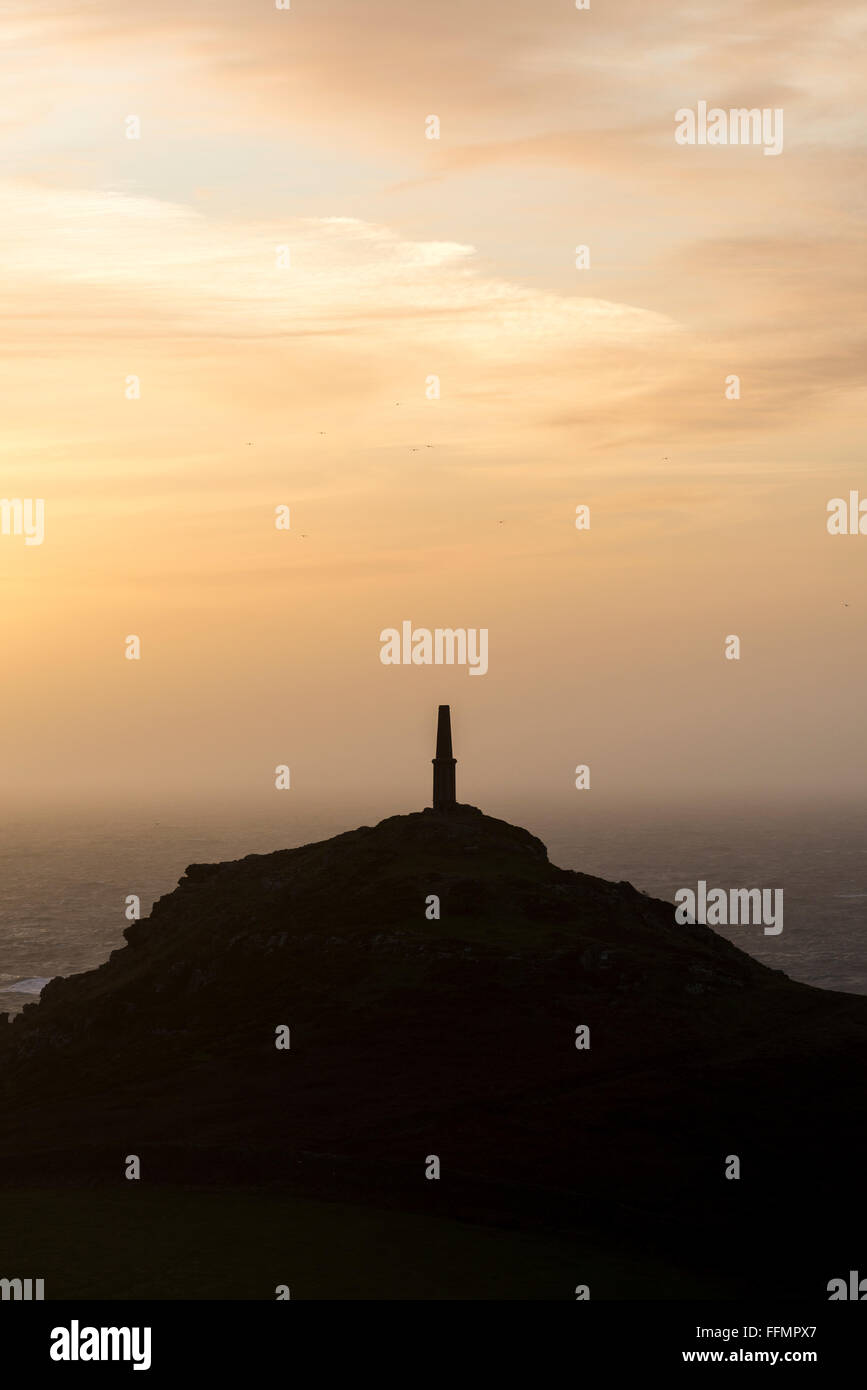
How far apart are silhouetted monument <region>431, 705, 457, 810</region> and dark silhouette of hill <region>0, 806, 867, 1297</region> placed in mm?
1770

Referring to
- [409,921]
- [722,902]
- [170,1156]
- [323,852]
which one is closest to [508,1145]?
[170,1156]

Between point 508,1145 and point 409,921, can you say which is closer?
point 508,1145

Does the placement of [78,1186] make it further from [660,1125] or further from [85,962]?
[85,962]

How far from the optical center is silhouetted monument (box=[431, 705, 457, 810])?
240 feet

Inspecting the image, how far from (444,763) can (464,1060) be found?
24.6m

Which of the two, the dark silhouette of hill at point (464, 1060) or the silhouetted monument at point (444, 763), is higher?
the silhouetted monument at point (444, 763)

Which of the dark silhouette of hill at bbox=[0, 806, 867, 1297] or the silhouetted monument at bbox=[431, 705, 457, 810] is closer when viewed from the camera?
the dark silhouette of hill at bbox=[0, 806, 867, 1297]

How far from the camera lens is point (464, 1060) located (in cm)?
5184

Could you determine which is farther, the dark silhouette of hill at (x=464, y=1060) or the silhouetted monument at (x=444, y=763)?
the silhouetted monument at (x=444, y=763)

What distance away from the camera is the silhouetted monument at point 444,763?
73.1 metres

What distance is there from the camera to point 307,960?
203ft

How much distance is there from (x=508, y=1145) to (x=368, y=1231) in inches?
262

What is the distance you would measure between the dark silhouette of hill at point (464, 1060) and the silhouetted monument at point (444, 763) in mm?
1770
